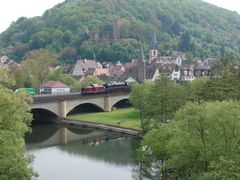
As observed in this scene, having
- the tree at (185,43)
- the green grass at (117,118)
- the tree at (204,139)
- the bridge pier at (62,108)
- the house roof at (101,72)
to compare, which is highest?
the tree at (185,43)

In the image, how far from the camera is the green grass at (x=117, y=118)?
6681cm

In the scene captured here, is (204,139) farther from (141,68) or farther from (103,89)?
(141,68)

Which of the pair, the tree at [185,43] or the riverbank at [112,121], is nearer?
the riverbank at [112,121]

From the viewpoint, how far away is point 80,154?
52.5m

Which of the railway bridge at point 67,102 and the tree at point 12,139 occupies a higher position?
the tree at point 12,139

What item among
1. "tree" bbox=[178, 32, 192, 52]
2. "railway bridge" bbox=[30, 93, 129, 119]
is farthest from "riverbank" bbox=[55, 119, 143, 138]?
"tree" bbox=[178, 32, 192, 52]

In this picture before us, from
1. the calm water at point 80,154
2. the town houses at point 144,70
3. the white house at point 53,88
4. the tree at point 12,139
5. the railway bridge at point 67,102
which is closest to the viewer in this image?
the tree at point 12,139

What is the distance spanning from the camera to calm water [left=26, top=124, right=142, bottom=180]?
4342 centimetres

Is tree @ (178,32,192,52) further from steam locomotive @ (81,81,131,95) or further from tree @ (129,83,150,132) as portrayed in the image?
tree @ (129,83,150,132)

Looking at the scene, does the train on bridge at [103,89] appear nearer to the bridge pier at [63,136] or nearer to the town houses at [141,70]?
the bridge pier at [63,136]

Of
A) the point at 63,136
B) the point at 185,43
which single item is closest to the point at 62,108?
the point at 63,136

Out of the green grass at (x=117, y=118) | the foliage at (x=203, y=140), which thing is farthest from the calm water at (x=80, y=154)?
the foliage at (x=203, y=140)

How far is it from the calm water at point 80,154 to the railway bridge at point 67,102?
4622 millimetres

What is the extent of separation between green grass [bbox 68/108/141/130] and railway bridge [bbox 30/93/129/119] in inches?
76.1
